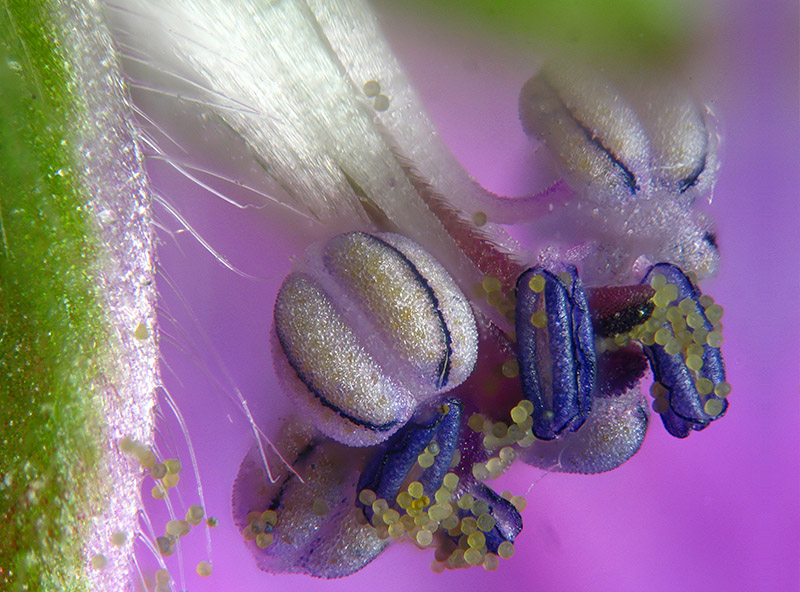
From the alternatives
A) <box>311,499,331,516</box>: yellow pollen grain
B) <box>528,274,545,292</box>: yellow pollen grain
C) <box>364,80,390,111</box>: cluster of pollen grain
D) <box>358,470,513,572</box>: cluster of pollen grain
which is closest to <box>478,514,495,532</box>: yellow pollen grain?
<box>358,470,513,572</box>: cluster of pollen grain

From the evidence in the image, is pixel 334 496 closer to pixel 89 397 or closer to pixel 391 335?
pixel 391 335

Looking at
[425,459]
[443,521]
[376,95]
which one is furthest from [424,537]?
[376,95]

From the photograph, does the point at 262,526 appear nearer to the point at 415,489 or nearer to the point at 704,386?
the point at 415,489

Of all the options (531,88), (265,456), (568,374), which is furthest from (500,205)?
(265,456)

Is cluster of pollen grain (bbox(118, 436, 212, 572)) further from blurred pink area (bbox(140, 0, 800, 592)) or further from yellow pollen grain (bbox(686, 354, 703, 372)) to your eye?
yellow pollen grain (bbox(686, 354, 703, 372))

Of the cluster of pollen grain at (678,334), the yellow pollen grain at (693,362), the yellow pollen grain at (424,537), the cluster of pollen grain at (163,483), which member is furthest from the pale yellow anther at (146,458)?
the yellow pollen grain at (693,362)
